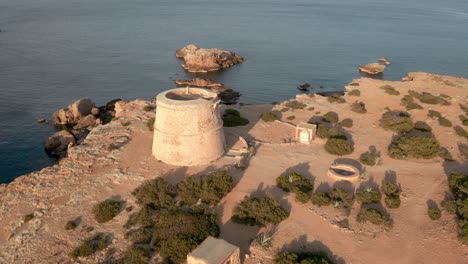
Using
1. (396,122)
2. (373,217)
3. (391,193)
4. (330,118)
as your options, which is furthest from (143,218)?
(396,122)

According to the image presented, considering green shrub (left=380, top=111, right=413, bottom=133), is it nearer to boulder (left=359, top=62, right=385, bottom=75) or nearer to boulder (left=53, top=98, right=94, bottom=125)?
boulder (left=53, top=98, right=94, bottom=125)

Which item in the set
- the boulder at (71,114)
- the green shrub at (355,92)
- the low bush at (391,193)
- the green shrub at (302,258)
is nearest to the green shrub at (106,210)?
the green shrub at (302,258)

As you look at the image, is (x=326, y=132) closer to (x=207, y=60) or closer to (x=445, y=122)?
(x=445, y=122)

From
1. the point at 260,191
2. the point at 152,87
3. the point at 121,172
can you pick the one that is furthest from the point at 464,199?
the point at 152,87

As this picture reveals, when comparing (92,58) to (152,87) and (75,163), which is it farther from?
(75,163)

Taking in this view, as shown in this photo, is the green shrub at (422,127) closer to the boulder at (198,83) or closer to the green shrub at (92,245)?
the green shrub at (92,245)

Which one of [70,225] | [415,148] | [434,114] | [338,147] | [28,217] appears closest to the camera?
[70,225]

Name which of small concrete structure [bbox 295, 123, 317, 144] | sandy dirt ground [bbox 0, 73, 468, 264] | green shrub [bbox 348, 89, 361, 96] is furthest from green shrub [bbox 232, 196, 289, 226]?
green shrub [bbox 348, 89, 361, 96]
